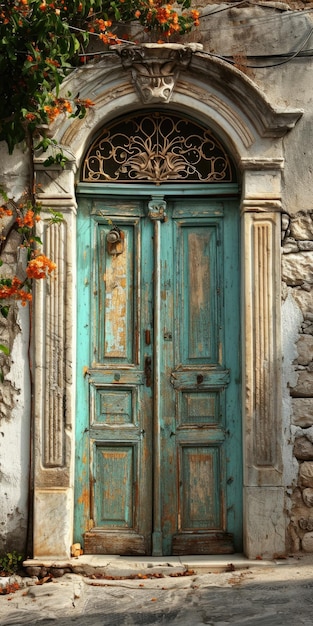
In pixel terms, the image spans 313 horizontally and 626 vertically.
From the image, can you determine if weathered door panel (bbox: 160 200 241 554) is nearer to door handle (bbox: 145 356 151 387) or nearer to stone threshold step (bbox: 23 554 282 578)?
door handle (bbox: 145 356 151 387)

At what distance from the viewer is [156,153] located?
6.01 metres

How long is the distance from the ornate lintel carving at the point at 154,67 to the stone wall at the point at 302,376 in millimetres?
1174

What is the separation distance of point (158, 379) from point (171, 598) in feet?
Answer: 4.73

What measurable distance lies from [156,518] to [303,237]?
2.09m

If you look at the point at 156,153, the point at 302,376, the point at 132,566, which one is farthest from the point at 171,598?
the point at 156,153

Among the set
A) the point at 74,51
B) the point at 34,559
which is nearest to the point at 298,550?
the point at 34,559

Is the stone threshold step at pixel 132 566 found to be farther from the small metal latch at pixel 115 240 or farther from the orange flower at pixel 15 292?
the small metal latch at pixel 115 240

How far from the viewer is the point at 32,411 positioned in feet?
18.9

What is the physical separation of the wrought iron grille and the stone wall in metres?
0.61

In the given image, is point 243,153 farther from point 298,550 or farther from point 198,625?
point 198,625

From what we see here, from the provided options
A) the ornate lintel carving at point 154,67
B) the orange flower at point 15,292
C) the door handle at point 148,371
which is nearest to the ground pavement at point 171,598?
the door handle at point 148,371

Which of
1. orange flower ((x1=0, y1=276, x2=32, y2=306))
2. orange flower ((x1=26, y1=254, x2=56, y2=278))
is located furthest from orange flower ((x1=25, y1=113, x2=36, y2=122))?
orange flower ((x1=0, y1=276, x2=32, y2=306))

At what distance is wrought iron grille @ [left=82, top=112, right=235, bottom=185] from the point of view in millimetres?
6004

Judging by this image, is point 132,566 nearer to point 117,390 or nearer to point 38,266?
point 117,390
